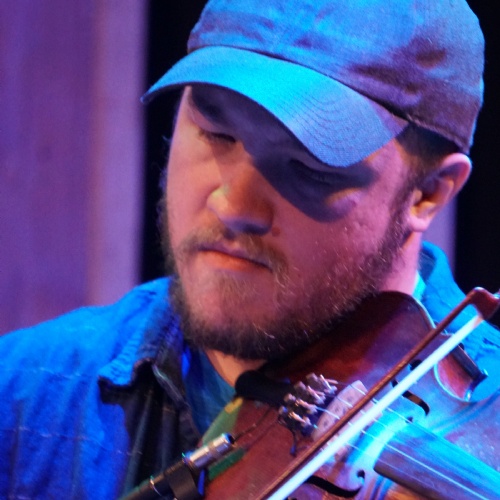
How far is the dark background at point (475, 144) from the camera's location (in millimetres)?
1410

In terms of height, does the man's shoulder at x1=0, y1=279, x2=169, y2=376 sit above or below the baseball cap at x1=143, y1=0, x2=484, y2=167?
below

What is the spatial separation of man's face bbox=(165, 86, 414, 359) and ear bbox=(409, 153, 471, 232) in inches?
1.5

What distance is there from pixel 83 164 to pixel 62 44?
0.26 meters

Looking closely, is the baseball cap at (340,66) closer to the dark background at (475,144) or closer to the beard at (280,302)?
the beard at (280,302)

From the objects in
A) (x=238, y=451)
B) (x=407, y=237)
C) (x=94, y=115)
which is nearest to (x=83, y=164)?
(x=94, y=115)

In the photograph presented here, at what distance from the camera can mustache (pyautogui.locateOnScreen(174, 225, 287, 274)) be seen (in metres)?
0.82

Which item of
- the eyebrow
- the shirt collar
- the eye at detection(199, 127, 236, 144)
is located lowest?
the shirt collar

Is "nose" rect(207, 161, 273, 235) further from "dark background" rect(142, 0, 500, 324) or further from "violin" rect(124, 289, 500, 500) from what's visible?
"dark background" rect(142, 0, 500, 324)

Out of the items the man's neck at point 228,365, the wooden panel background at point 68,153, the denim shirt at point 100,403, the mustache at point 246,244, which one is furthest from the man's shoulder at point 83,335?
the wooden panel background at point 68,153

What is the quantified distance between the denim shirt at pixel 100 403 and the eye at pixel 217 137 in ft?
0.97

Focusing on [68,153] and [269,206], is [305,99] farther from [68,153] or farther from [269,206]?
[68,153]

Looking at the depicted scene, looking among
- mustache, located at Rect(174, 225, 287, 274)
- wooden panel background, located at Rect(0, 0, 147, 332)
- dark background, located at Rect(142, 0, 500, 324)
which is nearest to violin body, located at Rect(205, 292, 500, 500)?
mustache, located at Rect(174, 225, 287, 274)

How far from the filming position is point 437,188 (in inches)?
37.9

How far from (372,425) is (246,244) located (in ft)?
0.76
